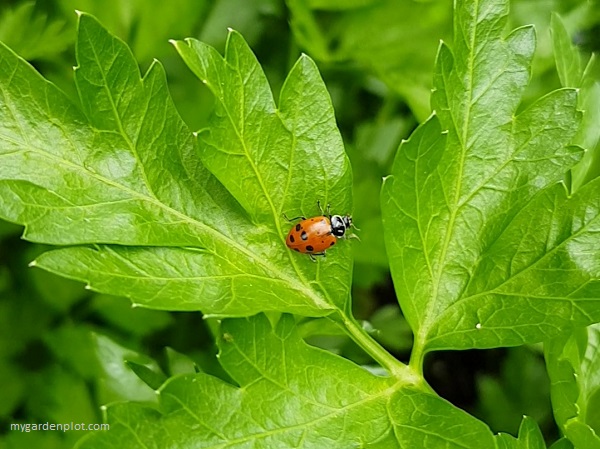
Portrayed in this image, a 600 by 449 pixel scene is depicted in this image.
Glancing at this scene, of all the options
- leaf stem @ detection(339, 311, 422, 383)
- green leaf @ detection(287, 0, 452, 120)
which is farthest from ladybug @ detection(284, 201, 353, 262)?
green leaf @ detection(287, 0, 452, 120)

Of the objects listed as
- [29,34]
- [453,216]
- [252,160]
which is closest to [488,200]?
[453,216]

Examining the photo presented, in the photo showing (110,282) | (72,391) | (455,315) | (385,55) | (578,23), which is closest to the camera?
(110,282)

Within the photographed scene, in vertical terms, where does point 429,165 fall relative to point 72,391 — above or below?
above

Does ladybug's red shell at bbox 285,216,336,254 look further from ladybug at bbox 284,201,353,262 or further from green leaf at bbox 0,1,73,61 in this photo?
green leaf at bbox 0,1,73,61

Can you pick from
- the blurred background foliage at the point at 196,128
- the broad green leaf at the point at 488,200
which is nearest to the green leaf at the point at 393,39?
the blurred background foliage at the point at 196,128

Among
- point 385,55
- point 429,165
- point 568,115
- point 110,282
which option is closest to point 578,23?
point 385,55

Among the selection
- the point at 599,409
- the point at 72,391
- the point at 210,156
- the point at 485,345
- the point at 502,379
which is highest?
the point at 210,156

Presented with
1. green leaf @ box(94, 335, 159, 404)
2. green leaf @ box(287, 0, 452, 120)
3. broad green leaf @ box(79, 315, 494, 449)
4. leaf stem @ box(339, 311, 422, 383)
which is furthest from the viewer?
green leaf @ box(287, 0, 452, 120)

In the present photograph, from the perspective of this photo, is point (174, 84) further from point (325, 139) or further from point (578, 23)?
point (578, 23)
